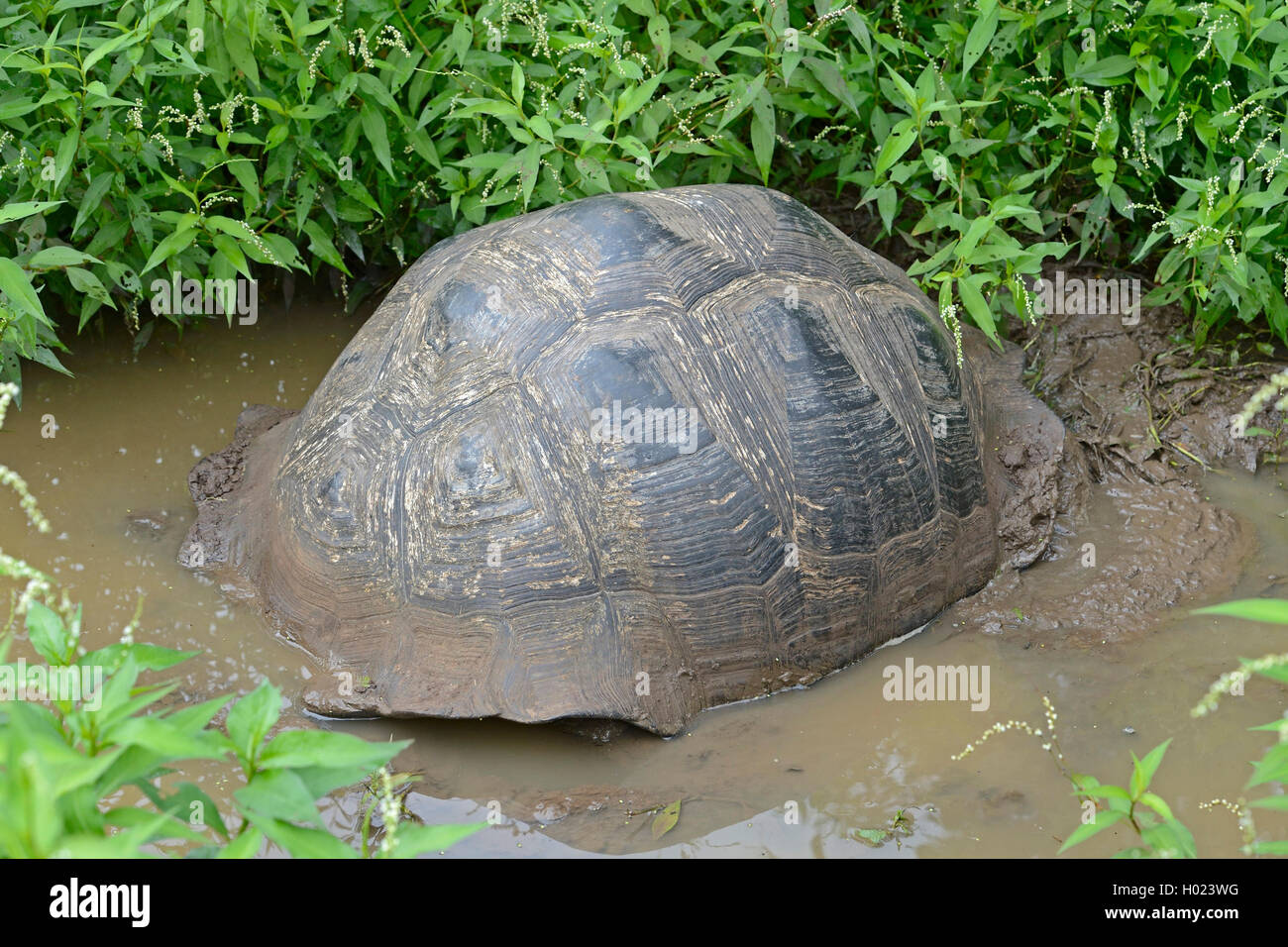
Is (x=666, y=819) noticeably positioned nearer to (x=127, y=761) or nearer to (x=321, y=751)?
(x=321, y=751)

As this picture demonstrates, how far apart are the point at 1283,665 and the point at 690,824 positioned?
1.77 metres

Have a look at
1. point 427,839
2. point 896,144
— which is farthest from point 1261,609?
point 896,144

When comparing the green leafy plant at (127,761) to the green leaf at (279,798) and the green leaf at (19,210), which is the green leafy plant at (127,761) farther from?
the green leaf at (19,210)

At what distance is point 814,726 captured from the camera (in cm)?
361

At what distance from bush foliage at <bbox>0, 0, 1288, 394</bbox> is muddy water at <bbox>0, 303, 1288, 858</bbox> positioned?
29.0 inches

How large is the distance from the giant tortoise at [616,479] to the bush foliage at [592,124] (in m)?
0.56

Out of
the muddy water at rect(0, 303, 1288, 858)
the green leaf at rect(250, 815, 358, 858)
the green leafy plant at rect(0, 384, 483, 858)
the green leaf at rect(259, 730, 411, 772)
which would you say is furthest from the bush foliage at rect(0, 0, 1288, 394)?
the green leaf at rect(250, 815, 358, 858)

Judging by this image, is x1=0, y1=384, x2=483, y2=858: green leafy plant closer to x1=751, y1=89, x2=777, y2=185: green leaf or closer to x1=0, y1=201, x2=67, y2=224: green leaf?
x1=0, y1=201, x2=67, y2=224: green leaf

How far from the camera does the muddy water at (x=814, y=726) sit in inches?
128

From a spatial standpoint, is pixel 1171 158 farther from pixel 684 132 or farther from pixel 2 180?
pixel 2 180

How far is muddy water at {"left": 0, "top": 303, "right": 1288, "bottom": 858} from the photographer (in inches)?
128

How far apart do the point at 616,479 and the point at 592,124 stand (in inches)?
60.2

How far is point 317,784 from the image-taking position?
189 cm
